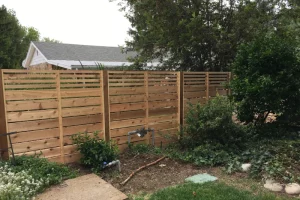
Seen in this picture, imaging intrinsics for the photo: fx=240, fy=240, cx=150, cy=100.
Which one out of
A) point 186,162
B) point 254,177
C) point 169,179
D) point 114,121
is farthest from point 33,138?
point 254,177

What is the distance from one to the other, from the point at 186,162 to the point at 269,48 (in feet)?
9.91

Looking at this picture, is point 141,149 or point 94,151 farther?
point 141,149

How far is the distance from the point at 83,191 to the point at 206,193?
1596mm

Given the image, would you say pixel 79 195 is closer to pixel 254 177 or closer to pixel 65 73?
pixel 65 73

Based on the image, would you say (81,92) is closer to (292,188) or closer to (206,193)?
(206,193)

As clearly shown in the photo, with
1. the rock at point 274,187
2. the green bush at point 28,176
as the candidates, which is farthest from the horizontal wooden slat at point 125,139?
the rock at point 274,187

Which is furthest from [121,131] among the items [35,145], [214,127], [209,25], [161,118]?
[209,25]

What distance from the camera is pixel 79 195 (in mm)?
3051

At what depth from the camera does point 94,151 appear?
12.8 ft

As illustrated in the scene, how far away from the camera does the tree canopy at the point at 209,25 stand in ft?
22.1

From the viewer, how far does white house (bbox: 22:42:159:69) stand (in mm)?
14430

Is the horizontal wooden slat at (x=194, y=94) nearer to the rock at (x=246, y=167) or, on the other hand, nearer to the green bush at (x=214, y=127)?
the green bush at (x=214, y=127)

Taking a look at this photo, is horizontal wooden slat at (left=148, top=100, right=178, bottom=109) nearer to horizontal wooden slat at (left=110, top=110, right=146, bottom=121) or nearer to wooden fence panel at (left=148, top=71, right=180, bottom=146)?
wooden fence panel at (left=148, top=71, right=180, bottom=146)

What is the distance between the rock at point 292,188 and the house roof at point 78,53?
13.1 m
